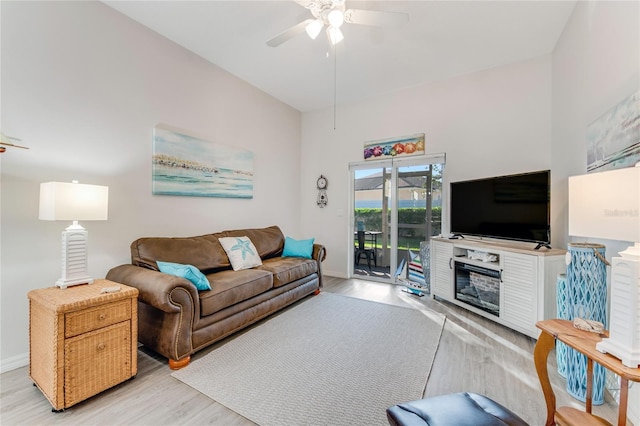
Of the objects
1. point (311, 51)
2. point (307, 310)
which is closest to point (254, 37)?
point (311, 51)

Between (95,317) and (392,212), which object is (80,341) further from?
(392,212)

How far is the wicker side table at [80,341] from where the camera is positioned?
1492 millimetres

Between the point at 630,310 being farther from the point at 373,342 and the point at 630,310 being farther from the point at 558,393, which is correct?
the point at 373,342

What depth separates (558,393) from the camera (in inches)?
67.3

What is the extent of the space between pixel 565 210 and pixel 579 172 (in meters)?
0.56

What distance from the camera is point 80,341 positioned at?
1.56 m

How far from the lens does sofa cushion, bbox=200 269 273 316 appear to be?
212 cm

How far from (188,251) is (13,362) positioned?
54.1 inches

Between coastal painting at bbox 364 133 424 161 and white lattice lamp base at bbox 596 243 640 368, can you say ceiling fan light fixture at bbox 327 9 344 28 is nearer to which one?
white lattice lamp base at bbox 596 243 640 368

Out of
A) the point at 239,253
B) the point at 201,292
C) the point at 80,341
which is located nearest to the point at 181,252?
the point at 239,253

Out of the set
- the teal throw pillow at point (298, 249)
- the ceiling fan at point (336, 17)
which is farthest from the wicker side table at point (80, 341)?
the ceiling fan at point (336, 17)

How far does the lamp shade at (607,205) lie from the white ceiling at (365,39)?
6.86 feet

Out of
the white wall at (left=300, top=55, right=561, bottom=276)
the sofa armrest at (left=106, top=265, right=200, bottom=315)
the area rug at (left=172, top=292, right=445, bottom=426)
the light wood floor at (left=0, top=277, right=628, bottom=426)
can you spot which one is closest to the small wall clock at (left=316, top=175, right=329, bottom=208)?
the white wall at (left=300, top=55, right=561, bottom=276)

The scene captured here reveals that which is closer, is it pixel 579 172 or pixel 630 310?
pixel 630 310
